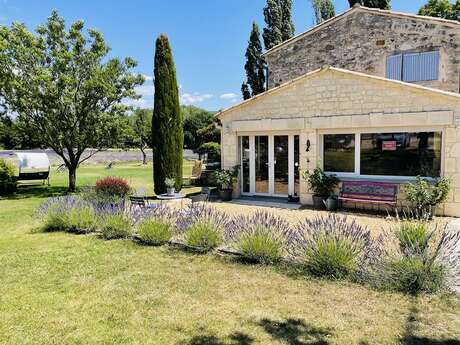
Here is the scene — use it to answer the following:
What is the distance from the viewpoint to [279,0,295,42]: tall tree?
1105 inches

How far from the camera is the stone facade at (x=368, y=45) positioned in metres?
14.3

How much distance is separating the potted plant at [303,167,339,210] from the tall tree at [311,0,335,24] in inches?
1081

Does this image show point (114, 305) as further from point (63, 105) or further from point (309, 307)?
point (63, 105)

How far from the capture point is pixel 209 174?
1909 centimetres

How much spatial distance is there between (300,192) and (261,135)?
274 centimetres

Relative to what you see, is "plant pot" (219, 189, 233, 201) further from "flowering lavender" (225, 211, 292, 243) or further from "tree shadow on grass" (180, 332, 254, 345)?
"tree shadow on grass" (180, 332, 254, 345)

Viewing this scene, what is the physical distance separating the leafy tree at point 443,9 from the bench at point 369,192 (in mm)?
21546

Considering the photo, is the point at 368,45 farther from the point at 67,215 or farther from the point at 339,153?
the point at 67,215

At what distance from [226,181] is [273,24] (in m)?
19.3

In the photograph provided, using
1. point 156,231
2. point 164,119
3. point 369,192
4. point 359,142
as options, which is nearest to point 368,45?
point 359,142

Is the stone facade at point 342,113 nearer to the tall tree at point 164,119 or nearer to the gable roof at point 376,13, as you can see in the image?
the tall tree at point 164,119

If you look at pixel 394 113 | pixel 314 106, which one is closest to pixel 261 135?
pixel 314 106

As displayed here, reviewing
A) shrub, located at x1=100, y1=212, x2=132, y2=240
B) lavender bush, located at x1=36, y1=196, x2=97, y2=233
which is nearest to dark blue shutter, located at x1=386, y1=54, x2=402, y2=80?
shrub, located at x1=100, y1=212, x2=132, y2=240

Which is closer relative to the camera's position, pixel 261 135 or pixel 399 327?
pixel 399 327
